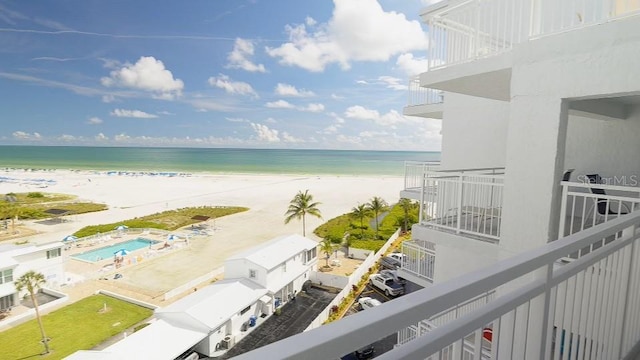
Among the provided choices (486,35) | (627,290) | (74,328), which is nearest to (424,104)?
(486,35)

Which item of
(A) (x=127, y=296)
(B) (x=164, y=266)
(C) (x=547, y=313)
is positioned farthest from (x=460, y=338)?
(B) (x=164, y=266)

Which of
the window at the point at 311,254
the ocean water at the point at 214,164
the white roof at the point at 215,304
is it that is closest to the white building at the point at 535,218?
the white roof at the point at 215,304

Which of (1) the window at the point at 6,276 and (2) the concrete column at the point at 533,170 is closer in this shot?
(2) the concrete column at the point at 533,170

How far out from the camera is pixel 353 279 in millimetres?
18625

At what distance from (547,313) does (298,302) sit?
1764 cm

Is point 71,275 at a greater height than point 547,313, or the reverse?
point 547,313

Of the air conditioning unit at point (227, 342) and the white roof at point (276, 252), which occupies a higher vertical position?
the white roof at point (276, 252)

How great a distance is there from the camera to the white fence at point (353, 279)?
14.9m

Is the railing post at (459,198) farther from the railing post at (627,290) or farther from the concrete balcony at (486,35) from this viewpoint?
the railing post at (627,290)

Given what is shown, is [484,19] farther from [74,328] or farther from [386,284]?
[74,328]

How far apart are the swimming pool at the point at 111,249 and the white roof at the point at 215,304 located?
13.5 meters

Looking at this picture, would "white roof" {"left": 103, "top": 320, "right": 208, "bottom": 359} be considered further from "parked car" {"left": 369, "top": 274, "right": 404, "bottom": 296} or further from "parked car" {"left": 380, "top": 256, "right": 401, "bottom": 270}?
"parked car" {"left": 380, "top": 256, "right": 401, "bottom": 270}

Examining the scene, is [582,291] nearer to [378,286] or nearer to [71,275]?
[378,286]

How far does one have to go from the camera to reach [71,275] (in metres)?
20.3
